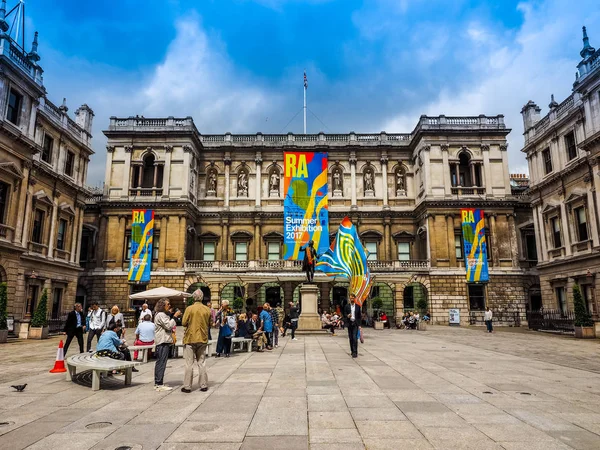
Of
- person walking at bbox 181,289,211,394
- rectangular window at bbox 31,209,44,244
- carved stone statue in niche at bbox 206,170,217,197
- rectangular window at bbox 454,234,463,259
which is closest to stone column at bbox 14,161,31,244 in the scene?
rectangular window at bbox 31,209,44,244

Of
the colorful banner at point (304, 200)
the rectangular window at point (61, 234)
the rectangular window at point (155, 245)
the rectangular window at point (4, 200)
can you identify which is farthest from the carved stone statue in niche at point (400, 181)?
the rectangular window at point (4, 200)

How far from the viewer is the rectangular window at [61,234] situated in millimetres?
27172

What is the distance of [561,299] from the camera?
26.5m

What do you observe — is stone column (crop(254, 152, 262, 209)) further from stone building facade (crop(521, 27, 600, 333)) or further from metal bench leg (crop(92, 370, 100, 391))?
metal bench leg (crop(92, 370, 100, 391))

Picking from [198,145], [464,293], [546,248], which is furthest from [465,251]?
[198,145]

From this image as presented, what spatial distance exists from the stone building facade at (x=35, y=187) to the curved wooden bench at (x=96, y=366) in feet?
47.3

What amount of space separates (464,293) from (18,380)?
30334mm

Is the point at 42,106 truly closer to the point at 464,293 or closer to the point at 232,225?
the point at 232,225

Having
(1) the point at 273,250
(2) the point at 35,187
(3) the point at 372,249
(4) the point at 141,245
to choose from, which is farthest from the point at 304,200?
(2) the point at 35,187

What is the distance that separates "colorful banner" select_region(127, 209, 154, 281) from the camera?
31141 mm

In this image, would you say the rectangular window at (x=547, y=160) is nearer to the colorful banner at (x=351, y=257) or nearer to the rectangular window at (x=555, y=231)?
the rectangular window at (x=555, y=231)

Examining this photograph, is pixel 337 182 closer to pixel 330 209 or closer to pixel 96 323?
pixel 330 209

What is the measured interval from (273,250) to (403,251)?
11422mm

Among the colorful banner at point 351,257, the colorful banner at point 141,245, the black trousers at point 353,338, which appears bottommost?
the black trousers at point 353,338
